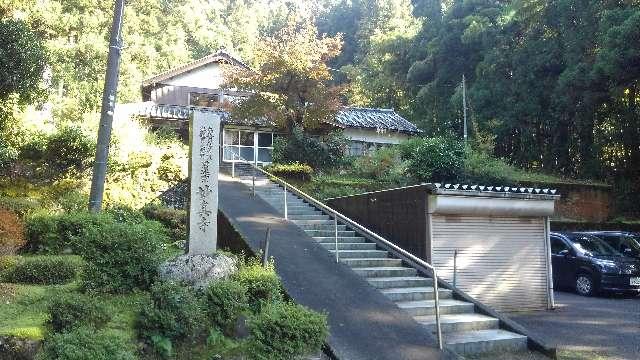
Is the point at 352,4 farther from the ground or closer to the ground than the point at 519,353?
farther from the ground

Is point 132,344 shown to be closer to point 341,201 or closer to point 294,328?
point 294,328

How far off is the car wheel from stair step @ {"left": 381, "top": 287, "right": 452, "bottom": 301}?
20.4ft

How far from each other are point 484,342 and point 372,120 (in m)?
23.2

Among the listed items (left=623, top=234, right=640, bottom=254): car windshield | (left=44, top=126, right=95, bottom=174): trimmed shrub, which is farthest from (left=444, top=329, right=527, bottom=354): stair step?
(left=44, top=126, right=95, bottom=174): trimmed shrub

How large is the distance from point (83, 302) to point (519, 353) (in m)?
6.09

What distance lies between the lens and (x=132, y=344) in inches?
234

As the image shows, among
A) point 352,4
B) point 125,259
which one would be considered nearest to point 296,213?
point 125,259

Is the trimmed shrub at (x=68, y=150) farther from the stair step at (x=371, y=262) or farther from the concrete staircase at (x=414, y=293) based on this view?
the stair step at (x=371, y=262)

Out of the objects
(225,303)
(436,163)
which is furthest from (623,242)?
(225,303)

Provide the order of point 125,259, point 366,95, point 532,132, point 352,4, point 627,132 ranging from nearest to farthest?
point 125,259
point 627,132
point 532,132
point 366,95
point 352,4

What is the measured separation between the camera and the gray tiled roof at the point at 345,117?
2673cm

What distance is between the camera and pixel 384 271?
10.5 m

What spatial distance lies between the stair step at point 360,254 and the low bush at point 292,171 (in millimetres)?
9714

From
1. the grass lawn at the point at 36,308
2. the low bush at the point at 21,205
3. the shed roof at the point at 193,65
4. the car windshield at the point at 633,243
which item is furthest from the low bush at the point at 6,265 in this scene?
the shed roof at the point at 193,65
